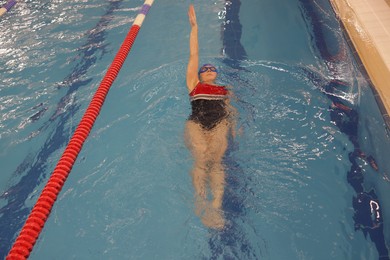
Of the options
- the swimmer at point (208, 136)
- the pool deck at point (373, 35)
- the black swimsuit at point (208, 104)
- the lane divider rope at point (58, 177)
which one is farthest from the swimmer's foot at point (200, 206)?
the pool deck at point (373, 35)

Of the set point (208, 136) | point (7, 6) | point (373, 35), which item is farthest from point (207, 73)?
point (7, 6)

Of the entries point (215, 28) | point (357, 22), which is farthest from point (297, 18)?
point (215, 28)

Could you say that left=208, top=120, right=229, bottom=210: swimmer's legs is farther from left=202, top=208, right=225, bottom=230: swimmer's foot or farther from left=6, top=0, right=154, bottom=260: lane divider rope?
left=6, top=0, right=154, bottom=260: lane divider rope

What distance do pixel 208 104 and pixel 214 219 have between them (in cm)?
110

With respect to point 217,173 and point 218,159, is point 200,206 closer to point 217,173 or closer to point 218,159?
point 217,173

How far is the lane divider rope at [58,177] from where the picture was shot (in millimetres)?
1990

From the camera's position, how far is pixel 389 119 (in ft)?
9.61

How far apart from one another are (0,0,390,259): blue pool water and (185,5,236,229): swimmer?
82 mm

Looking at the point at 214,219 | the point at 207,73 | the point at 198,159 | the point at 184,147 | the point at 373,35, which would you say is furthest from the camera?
the point at 373,35

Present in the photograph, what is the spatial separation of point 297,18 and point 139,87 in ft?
9.04

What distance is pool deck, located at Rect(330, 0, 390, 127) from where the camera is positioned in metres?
3.25

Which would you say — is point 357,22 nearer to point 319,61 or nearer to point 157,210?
point 319,61

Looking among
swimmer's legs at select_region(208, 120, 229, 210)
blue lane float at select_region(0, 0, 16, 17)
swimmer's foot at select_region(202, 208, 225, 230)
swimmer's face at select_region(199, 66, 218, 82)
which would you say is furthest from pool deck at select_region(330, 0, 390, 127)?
blue lane float at select_region(0, 0, 16, 17)

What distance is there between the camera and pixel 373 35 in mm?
3811
